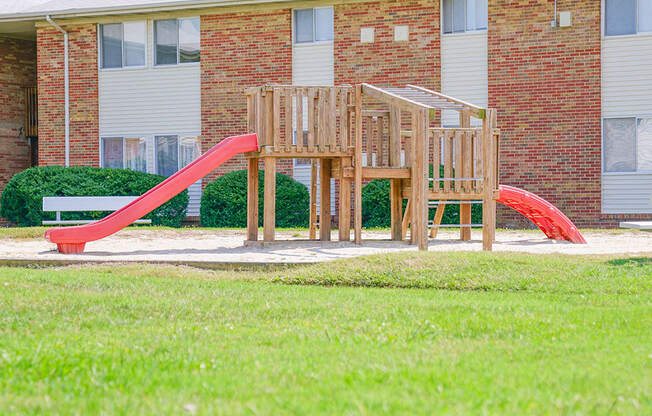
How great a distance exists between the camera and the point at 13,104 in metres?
24.3

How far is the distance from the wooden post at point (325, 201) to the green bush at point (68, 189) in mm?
7236

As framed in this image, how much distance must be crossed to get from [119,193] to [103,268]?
1101 cm

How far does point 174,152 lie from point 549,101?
9780 mm

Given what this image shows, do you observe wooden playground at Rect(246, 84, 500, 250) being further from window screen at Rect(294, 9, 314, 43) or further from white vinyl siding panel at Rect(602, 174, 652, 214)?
window screen at Rect(294, 9, 314, 43)

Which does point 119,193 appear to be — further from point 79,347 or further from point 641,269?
point 79,347

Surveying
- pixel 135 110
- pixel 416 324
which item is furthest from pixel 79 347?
pixel 135 110

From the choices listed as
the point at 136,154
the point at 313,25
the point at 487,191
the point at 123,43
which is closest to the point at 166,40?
the point at 123,43

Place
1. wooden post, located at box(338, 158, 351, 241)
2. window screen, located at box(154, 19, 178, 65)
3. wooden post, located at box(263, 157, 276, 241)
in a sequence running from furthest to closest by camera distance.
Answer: window screen, located at box(154, 19, 178, 65), wooden post, located at box(338, 158, 351, 241), wooden post, located at box(263, 157, 276, 241)

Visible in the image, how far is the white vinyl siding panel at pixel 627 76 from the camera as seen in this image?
18125 mm

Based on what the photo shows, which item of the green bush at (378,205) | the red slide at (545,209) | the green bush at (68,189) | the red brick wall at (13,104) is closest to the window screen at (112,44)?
the green bush at (68,189)

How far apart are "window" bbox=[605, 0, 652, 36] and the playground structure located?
671cm

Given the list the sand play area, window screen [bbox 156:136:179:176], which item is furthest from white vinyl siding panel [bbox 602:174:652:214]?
window screen [bbox 156:136:179:176]

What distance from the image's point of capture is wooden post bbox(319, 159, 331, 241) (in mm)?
13086

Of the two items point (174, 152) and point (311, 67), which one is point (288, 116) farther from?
point (174, 152)
